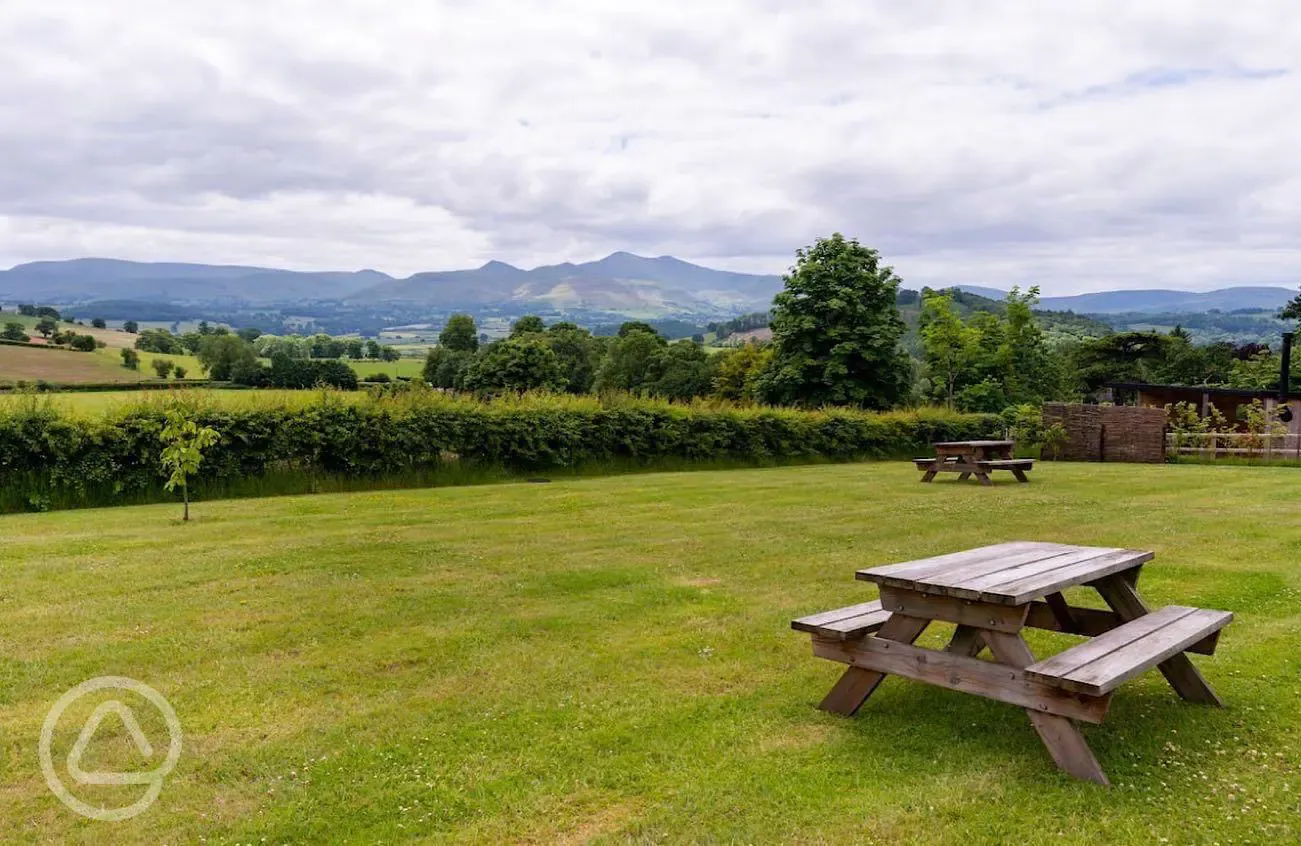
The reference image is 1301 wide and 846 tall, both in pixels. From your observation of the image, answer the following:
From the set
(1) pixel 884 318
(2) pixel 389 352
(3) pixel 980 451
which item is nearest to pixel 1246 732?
(3) pixel 980 451

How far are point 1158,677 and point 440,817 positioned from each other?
4.17 metres

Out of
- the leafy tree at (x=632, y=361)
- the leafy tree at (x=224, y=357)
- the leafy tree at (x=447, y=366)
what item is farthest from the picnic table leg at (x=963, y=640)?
the leafy tree at (x=632, y=361)

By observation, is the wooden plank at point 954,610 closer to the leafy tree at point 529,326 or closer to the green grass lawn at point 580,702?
the green grass lawn at point 580,702

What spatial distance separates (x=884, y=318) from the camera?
1341 inches

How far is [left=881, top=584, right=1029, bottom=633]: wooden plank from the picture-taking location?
380 cm

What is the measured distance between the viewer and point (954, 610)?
13.1 feet

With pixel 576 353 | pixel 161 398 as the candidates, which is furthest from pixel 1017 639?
pixel 576 353

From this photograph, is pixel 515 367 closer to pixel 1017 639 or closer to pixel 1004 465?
pixel 1004 465

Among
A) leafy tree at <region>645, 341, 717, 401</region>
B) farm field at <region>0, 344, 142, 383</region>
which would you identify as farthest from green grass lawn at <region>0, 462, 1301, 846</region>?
leafy tree at <region>645, 341, 717, 401</region>

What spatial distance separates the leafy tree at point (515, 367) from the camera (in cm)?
6475

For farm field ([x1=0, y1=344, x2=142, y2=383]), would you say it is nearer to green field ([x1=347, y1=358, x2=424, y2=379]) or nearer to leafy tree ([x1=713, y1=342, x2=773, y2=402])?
green field ([x1=347, y1=358, x2=424, y2=379])

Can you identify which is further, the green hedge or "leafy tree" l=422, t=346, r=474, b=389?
"leafy tree" l=422, t=346, r=474, b=389

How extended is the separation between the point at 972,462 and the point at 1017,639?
1313cm

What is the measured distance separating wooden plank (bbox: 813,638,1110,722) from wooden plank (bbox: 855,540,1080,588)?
0.36m
